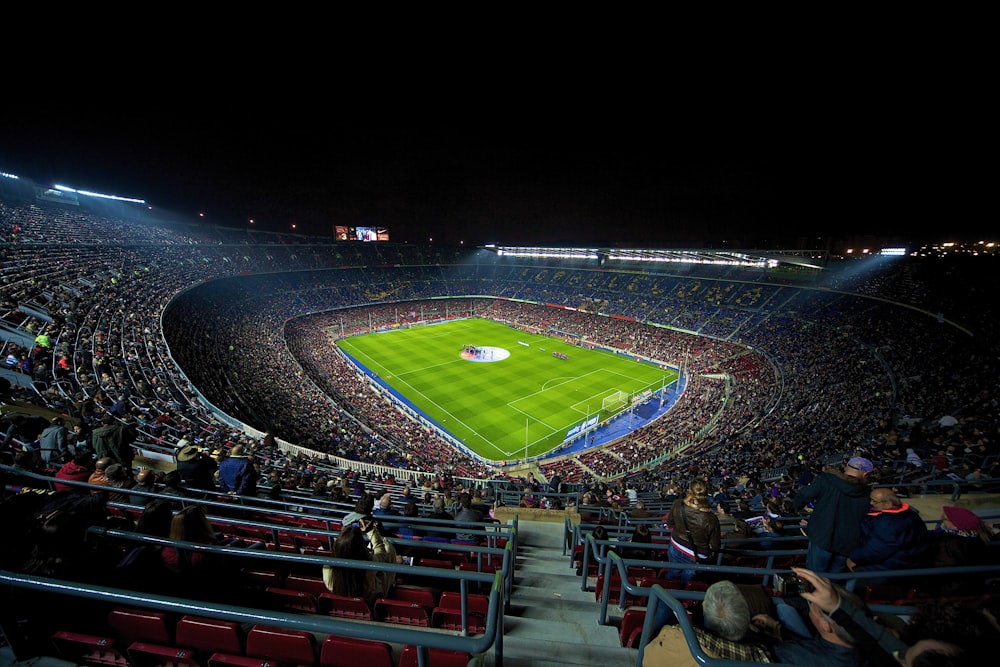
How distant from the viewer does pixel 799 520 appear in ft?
25.4

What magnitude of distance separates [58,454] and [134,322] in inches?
862

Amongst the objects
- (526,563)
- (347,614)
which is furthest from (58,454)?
(526,563)

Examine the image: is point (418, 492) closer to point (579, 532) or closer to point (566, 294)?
point (579, 532)

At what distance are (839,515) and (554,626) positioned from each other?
3.48m

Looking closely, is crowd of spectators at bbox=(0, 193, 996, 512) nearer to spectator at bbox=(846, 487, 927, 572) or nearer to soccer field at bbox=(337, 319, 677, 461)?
soccer field at bbox=(337, 319, 677, 461)

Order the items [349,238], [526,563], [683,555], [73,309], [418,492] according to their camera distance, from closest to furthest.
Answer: [683,555], [526,563], [418,492], [73,309], [349,238]

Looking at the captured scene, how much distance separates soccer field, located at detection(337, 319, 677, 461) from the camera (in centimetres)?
2959

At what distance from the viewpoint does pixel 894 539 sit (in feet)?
14.4

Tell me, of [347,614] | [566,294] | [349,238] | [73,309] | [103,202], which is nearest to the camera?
[347,614]

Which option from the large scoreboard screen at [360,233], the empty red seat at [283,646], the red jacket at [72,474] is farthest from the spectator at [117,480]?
the large scoreboard screen at [360,233]

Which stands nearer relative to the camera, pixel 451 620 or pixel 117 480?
pixel 451 620

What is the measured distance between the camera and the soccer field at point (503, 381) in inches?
1165

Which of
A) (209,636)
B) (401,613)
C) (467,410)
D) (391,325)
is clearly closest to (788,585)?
(401,613)

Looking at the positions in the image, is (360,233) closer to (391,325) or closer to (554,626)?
(391,325)
